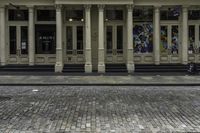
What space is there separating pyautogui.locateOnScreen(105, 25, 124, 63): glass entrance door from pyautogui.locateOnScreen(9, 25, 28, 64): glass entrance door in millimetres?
5648

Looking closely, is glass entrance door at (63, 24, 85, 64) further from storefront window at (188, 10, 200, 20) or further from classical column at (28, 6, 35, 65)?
storefront window at (188, 10, 200, 20)

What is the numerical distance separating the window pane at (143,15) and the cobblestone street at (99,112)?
42.8 feet

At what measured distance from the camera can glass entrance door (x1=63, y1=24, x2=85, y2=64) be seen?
2919 cm

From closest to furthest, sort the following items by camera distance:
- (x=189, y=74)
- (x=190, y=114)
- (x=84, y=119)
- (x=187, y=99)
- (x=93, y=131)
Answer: (x=93, y=131)
(x=84, y=119)
(x=190, y=114)
(x=187, y=99)
(x=189, y=74)

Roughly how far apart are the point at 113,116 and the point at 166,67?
17.2 metres

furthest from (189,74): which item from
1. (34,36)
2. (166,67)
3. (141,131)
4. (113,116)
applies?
(141,131)

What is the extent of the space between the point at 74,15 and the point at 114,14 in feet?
9.24

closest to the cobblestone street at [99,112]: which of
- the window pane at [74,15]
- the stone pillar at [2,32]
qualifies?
the stone pillar at [2,32]

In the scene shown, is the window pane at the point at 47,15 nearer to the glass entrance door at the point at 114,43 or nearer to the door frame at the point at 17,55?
the door frame at the point at 17,55

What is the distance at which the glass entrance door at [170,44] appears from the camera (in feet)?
96.2

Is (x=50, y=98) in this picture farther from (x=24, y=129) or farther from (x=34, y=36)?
(x=34, y=36)

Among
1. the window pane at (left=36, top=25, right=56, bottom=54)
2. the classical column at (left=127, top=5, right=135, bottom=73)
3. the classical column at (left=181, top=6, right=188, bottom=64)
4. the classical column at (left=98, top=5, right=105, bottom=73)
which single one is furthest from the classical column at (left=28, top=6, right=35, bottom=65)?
the classical column at (left=181, top=6, right=188, bottom=64)

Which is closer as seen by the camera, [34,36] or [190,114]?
[190,114]

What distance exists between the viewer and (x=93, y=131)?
9.66 m
